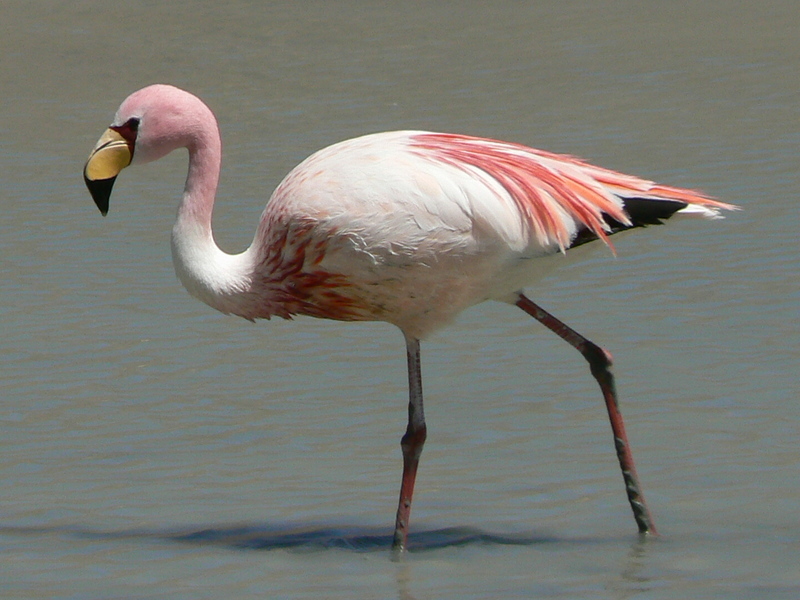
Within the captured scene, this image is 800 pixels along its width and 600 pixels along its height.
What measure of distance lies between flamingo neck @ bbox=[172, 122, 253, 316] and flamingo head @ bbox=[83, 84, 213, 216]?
171 millimetres

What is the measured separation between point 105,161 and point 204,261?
55 cm

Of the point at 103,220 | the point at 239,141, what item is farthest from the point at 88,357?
the point at 239,141

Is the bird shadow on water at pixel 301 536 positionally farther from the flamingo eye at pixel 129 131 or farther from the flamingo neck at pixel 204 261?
the flamingo eye at pixel 129 131

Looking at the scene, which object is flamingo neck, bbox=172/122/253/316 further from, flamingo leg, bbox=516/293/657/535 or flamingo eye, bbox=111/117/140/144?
flamingo leg, bbox=516/293/657/535

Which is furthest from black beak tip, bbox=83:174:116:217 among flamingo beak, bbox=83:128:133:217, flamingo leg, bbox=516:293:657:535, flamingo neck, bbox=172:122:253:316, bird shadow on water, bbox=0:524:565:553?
flamingo leg, bbox=516:293:657:535

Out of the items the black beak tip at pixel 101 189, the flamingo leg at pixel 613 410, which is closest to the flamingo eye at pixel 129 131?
the black beak tip at pixel 101 189

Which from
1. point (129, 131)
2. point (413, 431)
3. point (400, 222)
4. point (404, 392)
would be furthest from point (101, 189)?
point (404, 392)

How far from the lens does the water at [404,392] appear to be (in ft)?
17.9

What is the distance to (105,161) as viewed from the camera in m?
5.89

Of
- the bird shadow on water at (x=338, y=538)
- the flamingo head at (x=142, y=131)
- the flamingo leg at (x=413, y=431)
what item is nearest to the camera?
the bird shadow on water at (x=338, y=538)

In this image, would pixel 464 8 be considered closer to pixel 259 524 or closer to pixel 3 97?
pixel 3 97

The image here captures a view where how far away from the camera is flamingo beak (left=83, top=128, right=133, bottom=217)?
5879 millimetres

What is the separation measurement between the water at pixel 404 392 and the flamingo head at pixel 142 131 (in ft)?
3.92

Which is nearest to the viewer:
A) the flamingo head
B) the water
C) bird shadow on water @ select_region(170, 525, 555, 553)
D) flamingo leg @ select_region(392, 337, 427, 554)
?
the water
